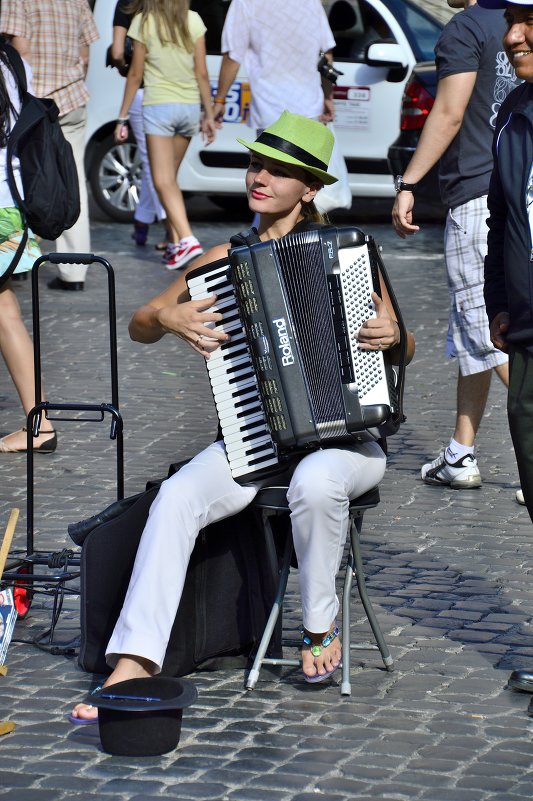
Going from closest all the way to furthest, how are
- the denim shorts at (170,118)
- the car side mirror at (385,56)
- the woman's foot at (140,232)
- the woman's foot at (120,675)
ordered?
the woman's foot at (120,675) < the denim shorts at (170,118) < the woman's foot at (140,232) < the car side mirror at (385,56)

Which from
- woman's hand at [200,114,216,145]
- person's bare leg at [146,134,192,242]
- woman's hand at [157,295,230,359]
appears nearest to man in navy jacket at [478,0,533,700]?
woman's hand at [157,295,230,359]

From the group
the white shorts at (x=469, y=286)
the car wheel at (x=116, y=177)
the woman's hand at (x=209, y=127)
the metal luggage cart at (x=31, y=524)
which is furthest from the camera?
the car wheel at (x=116, y=177)

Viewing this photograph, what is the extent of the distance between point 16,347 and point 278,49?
13.4ft

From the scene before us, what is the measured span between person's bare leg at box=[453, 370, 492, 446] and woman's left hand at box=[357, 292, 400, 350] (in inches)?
83.6

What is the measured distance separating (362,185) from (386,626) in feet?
28.0

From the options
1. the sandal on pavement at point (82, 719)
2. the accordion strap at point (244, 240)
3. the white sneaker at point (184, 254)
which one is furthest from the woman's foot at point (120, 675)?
the white sneaker at point (184, 254)

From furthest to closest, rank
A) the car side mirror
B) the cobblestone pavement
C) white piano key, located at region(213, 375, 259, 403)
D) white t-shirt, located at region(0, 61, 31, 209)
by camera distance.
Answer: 1. the car side mirror
2. white t-shirt, located at region(0, 61, 31, 209)
3. white piano key, located at region(213, 375, 259, 403)
4. the cobblestone pavement

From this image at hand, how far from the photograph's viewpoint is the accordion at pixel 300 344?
167 inches

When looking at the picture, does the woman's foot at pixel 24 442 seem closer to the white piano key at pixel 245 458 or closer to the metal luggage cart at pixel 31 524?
the metal luggage cart at pixel 31 524

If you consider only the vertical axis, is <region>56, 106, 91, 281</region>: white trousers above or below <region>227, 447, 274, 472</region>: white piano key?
below

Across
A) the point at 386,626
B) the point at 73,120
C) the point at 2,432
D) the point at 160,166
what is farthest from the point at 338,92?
the point at 386,626

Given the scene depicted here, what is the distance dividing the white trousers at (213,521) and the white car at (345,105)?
863 cm

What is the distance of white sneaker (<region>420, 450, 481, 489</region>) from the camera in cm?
639

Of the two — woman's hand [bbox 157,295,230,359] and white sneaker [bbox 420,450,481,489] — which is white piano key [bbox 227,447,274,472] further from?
white sneaker [bbox 420,450,481,489]
